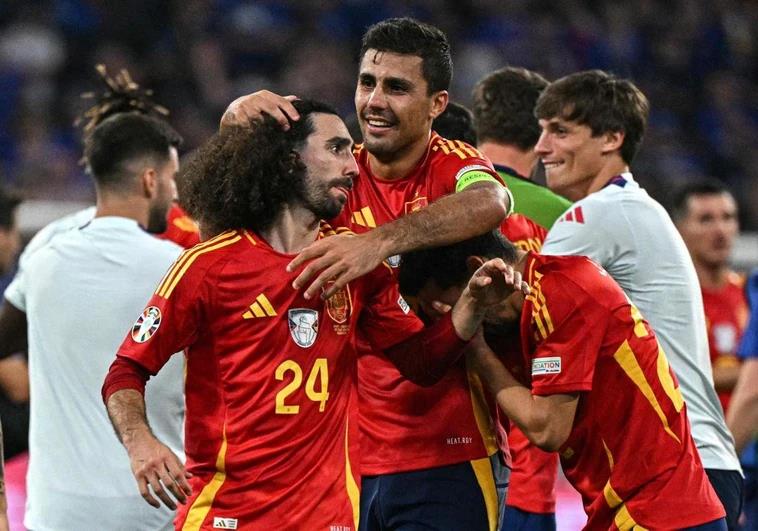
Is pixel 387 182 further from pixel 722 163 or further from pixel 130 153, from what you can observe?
pixel 722 163

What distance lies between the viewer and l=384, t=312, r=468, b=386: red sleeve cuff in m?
4.12

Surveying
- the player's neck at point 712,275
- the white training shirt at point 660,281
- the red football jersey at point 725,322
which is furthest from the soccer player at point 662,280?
the player's neck at point 712,275

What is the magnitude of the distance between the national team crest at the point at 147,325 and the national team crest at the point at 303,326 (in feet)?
1.21

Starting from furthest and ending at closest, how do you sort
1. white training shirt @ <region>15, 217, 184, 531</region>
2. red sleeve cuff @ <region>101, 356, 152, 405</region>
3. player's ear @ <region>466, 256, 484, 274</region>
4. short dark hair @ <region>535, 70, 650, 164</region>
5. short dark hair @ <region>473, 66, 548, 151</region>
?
short dark hair @ <region>473, 66, 548, 151</region> → short dark hair @ <region>535, 70, 650, 164</region> → white training shirt @ <region>15, 217, 184, 531</region> → player's ear @ <region>466, 256, 484, 274</region> → red sleeve cuff @ <region>101, 356, 152, 405</region>

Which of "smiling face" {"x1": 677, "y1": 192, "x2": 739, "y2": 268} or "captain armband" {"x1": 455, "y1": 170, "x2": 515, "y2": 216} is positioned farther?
"smiling face" {"x1": 677, "y1": 192, "x2": 739, "y2": 268}

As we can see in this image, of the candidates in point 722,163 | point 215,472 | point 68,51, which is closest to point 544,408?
point 215,472

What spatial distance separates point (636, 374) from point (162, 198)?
2319 millimetres

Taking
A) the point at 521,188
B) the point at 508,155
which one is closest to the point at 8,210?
the point at 508,155

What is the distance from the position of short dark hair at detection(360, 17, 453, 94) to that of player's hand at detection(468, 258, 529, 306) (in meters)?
0.92

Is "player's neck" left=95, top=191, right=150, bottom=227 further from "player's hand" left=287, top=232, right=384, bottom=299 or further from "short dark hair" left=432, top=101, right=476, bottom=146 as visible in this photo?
"player's hand" left=287, top=232, right=384, bottom=299

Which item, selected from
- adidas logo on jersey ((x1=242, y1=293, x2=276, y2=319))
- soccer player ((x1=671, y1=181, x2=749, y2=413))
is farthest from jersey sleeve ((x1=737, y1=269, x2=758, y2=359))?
adidas logo on jersey ((x1=242, y1=293, x2=276, y2=319))

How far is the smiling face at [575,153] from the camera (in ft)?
17.7

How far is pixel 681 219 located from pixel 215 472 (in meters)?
5.49

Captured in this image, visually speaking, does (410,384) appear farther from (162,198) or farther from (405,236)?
(162,198)
